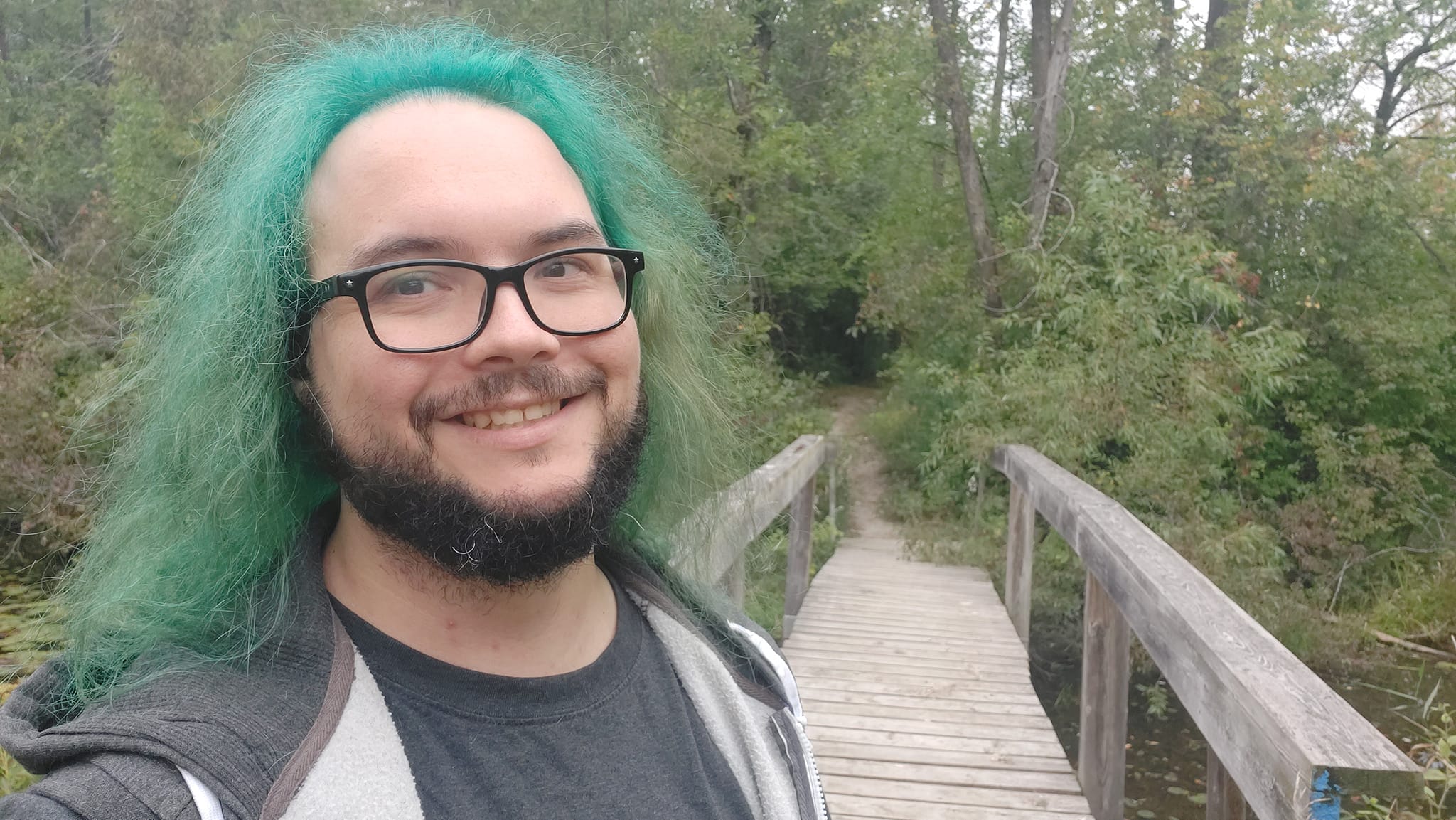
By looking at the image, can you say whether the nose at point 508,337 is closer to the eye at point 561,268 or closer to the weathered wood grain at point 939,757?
the eye at point 561,268

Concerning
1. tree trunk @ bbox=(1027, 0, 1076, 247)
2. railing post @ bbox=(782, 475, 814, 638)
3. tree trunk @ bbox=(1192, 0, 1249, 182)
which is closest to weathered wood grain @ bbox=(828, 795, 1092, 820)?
railing post @ bbox=(782, 475, 814, 638)

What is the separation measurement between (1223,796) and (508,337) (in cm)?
160

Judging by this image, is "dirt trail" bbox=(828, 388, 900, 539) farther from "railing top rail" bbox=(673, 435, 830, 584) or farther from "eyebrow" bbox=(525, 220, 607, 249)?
"eyebrow" bbox=(525, 220, 607, 249)

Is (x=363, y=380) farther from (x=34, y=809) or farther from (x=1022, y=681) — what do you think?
(x=1022, y=681)

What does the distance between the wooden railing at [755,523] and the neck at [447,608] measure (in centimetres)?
42

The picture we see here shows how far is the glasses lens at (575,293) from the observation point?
113 cm

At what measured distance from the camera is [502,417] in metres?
1.08

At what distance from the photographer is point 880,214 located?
14.1 meters

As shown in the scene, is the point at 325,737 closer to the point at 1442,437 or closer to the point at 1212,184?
the point at 1212,184

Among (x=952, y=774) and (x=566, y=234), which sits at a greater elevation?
(x=566, y=234)

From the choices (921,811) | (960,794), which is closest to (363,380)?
(921,811)

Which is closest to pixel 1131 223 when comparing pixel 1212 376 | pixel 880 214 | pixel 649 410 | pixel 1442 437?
pixel 1212 376

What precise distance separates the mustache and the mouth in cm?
1

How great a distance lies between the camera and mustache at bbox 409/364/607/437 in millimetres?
1055
